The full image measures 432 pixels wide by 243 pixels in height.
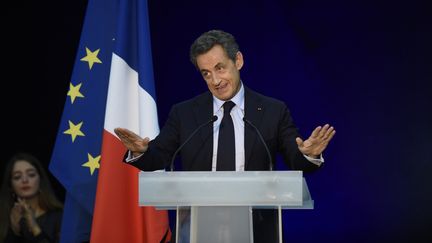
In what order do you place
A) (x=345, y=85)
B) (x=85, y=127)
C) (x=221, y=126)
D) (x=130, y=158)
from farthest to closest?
(x=345, y=85) < (x=85, y=127) < (x=221, y=126) < (x=130, y=158)

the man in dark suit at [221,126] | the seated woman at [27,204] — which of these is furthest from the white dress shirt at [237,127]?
the seated woman at [27,204]

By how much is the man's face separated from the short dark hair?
0.01 m

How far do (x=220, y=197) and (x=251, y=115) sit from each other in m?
0.74

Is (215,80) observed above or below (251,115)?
above

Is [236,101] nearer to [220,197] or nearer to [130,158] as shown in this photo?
[130,158]

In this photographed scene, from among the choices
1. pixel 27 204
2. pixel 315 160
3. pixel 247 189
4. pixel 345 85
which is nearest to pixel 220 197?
pixel 247 189

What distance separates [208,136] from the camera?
9.23ft

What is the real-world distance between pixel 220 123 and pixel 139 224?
1078 millimetres

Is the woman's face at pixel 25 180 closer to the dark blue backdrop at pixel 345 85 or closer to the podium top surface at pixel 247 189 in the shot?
the dark blue backdrop at pixel 345 85

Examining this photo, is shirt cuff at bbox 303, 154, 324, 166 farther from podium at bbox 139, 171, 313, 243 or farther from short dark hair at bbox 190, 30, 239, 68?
short dark hair at bbox 190, 30, 239, 68

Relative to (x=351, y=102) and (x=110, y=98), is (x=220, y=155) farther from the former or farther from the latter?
(x=351, y=102)

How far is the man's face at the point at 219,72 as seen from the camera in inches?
111

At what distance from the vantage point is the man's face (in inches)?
111

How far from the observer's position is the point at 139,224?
3.69 meters
